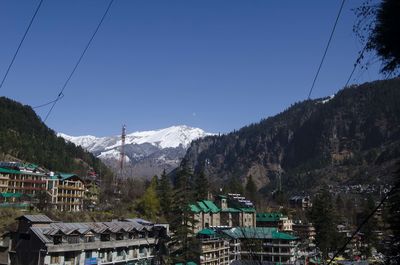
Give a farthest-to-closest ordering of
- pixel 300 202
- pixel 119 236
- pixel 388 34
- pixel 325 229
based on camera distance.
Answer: pixel 300 202, pixel 325 229, pixel 119 236, pixel 388 34

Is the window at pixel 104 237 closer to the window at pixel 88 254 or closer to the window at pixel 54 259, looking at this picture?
the window at pixel 88 254

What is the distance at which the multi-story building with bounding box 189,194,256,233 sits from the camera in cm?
6556

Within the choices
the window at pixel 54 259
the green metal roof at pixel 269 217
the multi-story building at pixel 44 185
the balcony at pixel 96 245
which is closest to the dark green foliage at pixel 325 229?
the green metal roof at pixel 269 217

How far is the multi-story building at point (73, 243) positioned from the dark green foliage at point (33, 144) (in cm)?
5533

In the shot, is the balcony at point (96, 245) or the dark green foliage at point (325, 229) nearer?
the balcony at point (96, 245)

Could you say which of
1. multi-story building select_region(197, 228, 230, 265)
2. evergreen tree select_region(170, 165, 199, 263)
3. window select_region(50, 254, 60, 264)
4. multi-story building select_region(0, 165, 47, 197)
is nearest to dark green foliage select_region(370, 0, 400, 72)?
evergreen tree select_region(170, 165, 199, 263)

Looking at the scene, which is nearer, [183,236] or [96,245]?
[183,236]

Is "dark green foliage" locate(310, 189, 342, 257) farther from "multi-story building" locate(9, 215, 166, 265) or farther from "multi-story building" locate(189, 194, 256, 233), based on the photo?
"multi-story building" locate(9, 215, 166, 265)

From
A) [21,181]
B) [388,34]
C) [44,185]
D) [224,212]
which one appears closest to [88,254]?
[44,185]

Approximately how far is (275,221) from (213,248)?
88.3 feet

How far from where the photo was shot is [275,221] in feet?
239

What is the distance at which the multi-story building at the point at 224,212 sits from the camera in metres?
65.6

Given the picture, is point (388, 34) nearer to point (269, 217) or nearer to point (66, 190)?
point (66, 190)

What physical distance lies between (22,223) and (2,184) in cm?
3151
